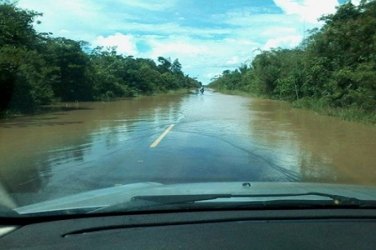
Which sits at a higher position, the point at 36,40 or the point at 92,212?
the point at 36,40

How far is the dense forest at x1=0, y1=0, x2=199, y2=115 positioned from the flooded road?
894cm

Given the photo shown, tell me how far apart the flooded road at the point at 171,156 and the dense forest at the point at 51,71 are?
8.94m

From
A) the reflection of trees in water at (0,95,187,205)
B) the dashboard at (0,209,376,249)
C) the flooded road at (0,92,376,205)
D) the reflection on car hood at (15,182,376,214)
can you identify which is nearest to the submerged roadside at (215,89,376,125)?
the flooded road at (0,92,376,205)

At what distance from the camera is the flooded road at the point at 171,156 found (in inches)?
380

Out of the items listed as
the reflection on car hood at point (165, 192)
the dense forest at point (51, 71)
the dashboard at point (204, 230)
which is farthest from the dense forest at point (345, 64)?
the dashboard at point (204, 230)

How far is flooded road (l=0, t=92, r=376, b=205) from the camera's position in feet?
31.7

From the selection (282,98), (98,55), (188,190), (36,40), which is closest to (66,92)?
(36,40)

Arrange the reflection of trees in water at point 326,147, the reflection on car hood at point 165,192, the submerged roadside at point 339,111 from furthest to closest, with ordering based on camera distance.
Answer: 1. the submerged roadside at point 339,111
2. the reflection of trees in water at point 326,147
3. the reflection on car hood at point 165,192

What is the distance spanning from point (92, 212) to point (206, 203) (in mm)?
689

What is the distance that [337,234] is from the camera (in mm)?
3143

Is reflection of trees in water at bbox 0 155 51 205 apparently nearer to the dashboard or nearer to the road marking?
the road marking

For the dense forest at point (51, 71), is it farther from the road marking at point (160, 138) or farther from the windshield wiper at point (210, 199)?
the windshield wiper at point (210, 199)

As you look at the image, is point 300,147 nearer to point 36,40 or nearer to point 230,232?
point 230,232

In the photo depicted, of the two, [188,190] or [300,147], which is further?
[300,147]
